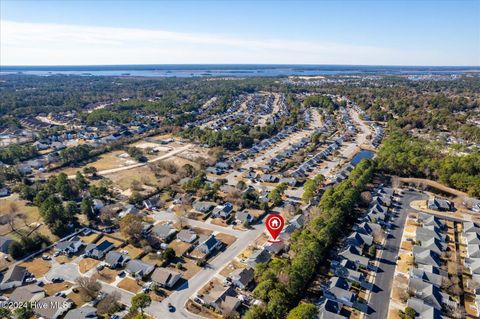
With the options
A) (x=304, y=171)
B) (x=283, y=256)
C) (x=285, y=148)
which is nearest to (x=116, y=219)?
(x=283, y=256)

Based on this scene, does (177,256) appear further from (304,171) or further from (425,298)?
(304,171)

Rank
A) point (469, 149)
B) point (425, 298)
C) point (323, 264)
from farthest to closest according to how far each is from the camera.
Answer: point (469, 149), point (323, 264), point (425, 298)

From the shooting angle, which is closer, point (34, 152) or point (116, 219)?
point (116, 219)

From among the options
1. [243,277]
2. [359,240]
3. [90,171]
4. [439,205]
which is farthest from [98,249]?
[439,205]

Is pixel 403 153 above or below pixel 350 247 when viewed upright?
above

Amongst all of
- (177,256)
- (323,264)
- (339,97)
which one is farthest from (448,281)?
(339,97)

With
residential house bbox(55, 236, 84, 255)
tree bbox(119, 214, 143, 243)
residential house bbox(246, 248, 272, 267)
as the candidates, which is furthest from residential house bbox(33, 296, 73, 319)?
residential house bbox(246, 248, 272, 267)

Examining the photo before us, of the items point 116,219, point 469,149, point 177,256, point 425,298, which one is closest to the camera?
point 425,298
